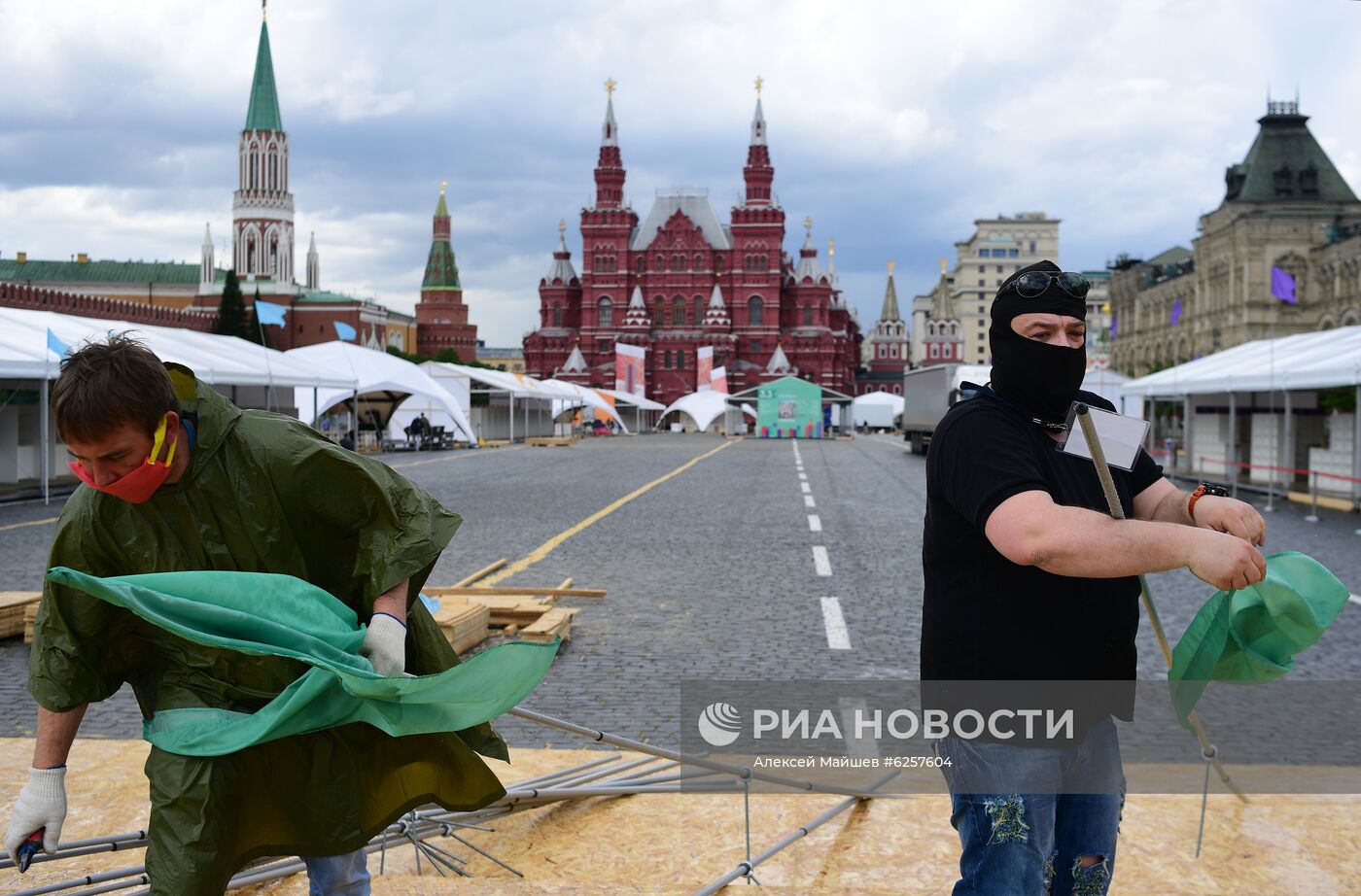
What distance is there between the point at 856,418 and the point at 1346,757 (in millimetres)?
74406

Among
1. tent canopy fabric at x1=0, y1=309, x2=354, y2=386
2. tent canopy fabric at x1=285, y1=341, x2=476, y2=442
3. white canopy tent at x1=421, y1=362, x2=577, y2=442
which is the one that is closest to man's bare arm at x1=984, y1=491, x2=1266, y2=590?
tent canopy fabric at x1=0, y1=309, x2=354, y2=386

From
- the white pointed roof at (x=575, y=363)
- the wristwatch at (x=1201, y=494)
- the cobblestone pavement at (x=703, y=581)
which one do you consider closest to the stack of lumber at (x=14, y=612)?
the cobblestone pavement at (x=703, y=581)

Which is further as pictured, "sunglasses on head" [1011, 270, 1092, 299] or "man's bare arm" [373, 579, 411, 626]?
"man's bare arm" [373, 579, 411, 626]

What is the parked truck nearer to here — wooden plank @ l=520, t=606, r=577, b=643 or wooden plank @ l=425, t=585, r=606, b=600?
wooden plank @ l=425, t=585, r=606, b=600

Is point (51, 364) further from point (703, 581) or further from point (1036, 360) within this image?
point (1036, 360)

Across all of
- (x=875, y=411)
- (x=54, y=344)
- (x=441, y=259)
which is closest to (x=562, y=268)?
(x=875, y=411)

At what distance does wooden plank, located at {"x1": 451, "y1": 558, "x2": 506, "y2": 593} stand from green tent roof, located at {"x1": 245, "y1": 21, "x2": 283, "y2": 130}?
408 ft

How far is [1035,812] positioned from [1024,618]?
40cm

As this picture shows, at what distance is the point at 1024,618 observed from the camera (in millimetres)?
2357

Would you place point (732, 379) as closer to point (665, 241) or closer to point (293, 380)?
point (665, 241)

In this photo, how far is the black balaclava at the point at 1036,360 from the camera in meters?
2.35

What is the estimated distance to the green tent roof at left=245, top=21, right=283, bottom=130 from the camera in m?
123

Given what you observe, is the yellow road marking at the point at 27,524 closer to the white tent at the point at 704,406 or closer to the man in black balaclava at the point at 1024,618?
the man in black balaclava at the point at 1024,618

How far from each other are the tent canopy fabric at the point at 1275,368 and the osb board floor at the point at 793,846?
15.0 m
